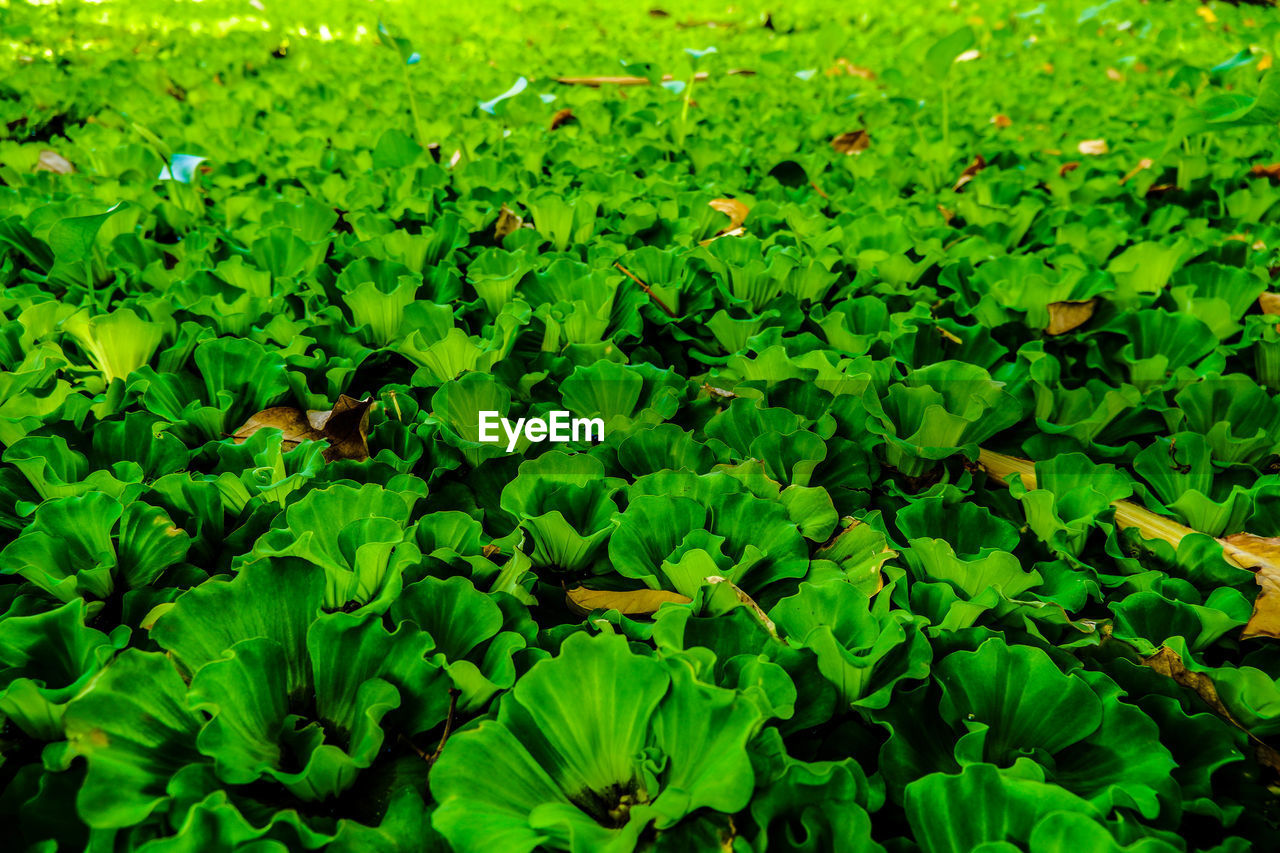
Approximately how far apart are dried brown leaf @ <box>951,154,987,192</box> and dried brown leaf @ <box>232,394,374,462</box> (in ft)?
6.89

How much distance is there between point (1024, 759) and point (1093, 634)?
284 mm

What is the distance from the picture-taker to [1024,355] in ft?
5.02

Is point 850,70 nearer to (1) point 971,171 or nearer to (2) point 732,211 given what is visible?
(1) point 971,171

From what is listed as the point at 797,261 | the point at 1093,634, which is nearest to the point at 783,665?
the point at 1093,634

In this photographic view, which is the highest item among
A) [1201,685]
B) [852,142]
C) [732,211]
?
[852,142]

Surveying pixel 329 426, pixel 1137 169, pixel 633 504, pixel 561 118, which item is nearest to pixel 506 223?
pixel 329 426

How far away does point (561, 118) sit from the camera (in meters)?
3.22

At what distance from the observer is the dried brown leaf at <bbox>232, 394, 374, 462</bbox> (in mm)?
1306

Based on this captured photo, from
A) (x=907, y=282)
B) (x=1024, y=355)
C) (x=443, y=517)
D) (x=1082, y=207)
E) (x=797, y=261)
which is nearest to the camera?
(x=443, y=517)

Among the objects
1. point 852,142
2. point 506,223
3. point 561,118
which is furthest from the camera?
point 561,118

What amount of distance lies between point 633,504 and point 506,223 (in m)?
1.24

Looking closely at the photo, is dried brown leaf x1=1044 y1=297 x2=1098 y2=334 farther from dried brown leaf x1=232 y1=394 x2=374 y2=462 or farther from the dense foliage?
dried brown leaf x1=232 y1=394 x2=374 y2=462

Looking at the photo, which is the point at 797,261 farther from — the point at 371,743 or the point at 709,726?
the point at 371,743

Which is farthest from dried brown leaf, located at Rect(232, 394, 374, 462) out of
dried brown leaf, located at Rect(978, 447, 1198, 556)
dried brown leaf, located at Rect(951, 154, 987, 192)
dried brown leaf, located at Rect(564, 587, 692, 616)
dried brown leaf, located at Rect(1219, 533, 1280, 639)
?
dried brown leaf, located at Rect(951, 154, 987, 192)
